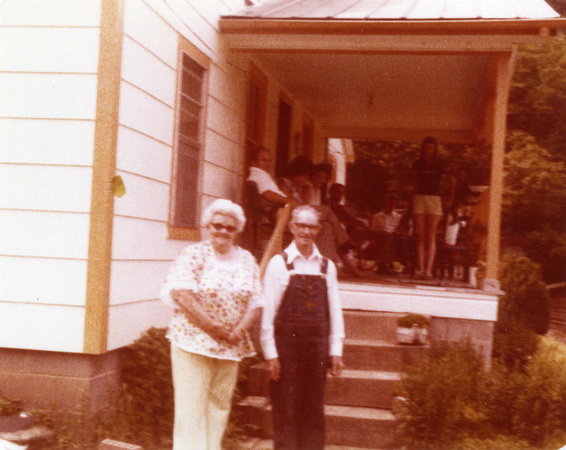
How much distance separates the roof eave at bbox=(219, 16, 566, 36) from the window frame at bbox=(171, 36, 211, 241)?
700 mm

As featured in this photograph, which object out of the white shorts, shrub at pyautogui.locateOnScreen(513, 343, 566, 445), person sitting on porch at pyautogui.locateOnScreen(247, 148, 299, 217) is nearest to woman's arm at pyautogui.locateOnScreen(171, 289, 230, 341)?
shrub at pyautogui.locateOnScreen(513, 343, 566, 445)

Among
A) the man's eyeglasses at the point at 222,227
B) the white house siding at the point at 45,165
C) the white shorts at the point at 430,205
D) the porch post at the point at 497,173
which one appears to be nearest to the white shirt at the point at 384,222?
the white shorts at the point at 430,205

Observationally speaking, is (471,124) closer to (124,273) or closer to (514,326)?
(514,326)

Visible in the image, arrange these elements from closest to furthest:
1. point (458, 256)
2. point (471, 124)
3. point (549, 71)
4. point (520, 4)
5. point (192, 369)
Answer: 1. point (192, 369)
2. point (520, 4)
3. point (458, 256)
4. point (471, 124)
5. point (549, 71)

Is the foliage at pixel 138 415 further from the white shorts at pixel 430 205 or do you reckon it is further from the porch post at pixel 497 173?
the white shorts at pixel 430 205

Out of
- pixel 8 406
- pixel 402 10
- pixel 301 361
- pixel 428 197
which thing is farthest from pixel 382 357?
pixel 402 10

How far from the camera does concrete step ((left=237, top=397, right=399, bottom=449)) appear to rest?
550 cm

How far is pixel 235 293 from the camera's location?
404 cm

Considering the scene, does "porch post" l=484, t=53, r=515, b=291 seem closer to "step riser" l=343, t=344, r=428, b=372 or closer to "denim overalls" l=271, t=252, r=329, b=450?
"step riser" l=343, t=344, r=428, b=372

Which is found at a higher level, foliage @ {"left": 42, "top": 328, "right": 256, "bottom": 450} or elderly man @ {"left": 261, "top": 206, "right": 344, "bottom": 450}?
elderly man @ {"left": 261, "top": 206, "right": 344, "bottom": 450}

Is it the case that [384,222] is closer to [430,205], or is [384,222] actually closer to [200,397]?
[430,205]

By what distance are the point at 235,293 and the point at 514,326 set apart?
5.69m

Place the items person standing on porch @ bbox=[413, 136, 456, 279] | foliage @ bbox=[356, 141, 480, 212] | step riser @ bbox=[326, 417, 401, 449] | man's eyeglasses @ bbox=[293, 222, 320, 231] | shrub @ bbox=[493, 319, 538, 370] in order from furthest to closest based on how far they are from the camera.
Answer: foliage @ bbox=[356, 141, 480, 212]
person standing on porch @ bbox=[413, 136, 456, 279]
shrub @ bbox=[493, 319, 538, 370]
step riser @ bbox=[326, 417, 401, 449]
man's eyeglasses @ bbox=[293, 222, 320, 231]

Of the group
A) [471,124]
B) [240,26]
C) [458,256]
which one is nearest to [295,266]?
[240,26]
